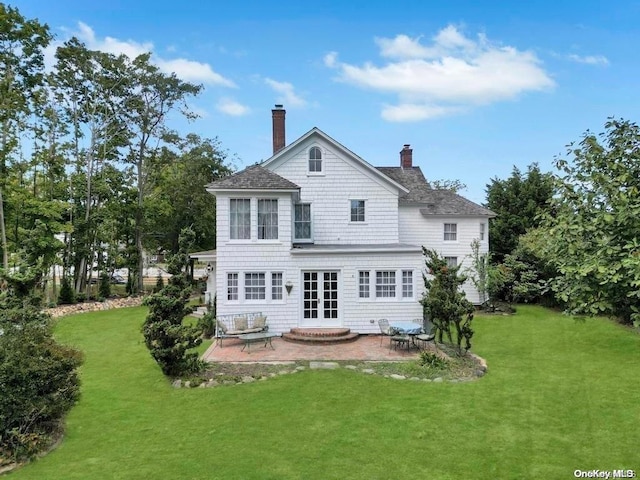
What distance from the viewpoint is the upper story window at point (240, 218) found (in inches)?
703

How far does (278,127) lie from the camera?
924 inches

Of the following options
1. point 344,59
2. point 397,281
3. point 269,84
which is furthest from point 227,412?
point 269,84

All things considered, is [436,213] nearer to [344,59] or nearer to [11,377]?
[344,59]

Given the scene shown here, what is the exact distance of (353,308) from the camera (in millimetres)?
17766

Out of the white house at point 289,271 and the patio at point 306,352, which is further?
the white house at point 289,271

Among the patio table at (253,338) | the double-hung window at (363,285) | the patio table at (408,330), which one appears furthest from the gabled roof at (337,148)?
the patio table at (253,338)

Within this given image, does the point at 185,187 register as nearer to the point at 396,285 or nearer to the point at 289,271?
the point at 289,271

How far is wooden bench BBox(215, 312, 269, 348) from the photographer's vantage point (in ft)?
54.9

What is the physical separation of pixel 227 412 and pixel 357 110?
18648mm

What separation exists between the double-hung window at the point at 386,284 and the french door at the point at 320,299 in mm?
1850

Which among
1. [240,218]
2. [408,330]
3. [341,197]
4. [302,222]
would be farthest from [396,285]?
[240,218]

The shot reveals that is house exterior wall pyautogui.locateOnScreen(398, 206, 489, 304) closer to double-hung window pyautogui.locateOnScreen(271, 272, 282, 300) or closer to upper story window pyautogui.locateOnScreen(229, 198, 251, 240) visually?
double-hung window pyautogui.locateOnScreen(271, 272, 282, 300)

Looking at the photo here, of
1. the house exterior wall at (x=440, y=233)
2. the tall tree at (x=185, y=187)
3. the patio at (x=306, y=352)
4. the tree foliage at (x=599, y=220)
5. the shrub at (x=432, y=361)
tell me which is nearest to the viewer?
the tree foliage at (x=599, y=220)

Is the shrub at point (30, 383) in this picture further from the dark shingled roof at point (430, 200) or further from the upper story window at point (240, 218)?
the dark shingled roof at point (430, 200)
